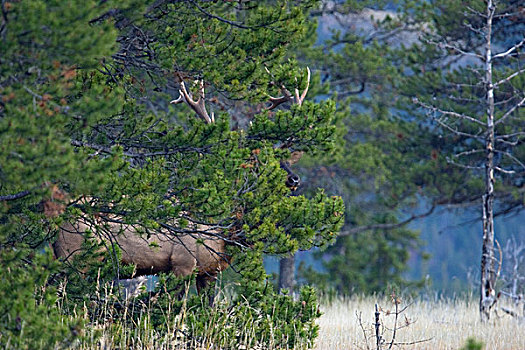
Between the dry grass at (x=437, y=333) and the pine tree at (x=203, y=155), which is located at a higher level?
the pine tree at (x=203, y=155)

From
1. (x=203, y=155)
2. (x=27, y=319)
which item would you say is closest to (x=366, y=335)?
(x=203, y=155)

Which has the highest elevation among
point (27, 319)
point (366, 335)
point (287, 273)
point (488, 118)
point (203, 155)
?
point (488, 118)

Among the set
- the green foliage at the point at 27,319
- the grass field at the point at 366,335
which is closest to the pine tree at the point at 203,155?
the grass field at the point at 366,335

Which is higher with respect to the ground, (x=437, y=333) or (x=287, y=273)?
(x=287, y=273)

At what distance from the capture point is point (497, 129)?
13430mm

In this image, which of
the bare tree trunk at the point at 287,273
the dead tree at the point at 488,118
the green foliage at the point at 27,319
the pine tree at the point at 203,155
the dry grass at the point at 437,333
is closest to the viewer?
the green foliage at the point at 27,319

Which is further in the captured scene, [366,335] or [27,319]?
[366,335]

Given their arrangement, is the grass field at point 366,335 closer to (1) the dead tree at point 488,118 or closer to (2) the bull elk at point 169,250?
(1) the dead tree at point 488,118

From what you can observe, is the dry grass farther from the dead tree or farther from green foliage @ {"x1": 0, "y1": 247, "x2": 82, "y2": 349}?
green foliage @ {"x1": 0, "y1": 247, "x2": 82, "y2": 349}

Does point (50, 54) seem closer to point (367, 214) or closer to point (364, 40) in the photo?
point (364, 40)

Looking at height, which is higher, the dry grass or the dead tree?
the dead tree

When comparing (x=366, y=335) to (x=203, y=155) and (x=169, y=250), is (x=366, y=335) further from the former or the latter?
(x=203, y=155)

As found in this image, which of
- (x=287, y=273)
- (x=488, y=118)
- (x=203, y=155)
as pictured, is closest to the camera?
(x=203, y=155)

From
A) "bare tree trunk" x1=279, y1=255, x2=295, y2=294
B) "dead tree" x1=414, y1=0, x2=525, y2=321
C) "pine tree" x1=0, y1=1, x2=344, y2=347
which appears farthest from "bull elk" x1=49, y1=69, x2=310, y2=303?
"bare tree trunk" x1=279, y1=255, x2=295, y2=294
